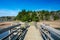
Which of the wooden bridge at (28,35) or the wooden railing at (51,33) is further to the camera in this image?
the wooden bridge at (28,35)

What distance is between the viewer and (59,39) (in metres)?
5.22

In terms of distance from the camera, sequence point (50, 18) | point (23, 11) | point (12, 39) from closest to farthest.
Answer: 1. point (12, 39)
2. point (50, 18)
3. point (23, 11)

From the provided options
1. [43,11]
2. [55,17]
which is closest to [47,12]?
[43,11]

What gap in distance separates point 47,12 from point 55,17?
35.2 ft

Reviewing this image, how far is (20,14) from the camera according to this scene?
119188mm

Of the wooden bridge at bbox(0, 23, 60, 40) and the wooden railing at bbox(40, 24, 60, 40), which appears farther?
the wooden bridge at bbox(0, 23, 60, 40)

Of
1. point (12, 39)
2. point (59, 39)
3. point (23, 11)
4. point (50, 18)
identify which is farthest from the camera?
point (23, 11)

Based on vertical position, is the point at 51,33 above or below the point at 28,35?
above

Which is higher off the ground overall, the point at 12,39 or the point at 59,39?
the point at 59,39

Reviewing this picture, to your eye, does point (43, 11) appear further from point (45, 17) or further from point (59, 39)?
point (59, 39)

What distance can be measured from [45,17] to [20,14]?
17.5 metres

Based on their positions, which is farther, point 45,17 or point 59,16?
point 59,16

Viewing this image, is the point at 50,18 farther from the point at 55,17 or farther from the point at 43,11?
the point at 43,11

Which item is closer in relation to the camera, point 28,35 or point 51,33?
point 51,33
